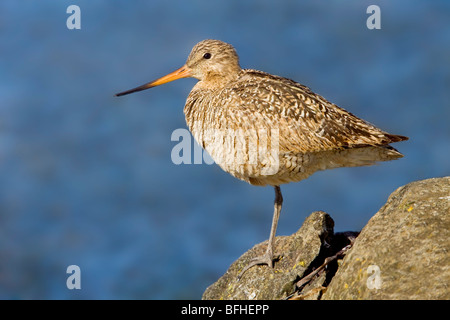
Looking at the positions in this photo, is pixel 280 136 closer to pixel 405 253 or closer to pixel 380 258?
pixel 380 258

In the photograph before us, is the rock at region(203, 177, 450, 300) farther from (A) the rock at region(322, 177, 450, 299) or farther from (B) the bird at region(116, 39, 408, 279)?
(B) the bird at region(116, 39, 408, 279)

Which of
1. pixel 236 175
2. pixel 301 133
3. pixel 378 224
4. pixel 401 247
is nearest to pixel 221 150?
pixel 236 175

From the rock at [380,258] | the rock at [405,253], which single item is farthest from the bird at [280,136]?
the rock at [405,253]

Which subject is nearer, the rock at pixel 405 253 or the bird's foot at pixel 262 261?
the rock at pixel 405 253

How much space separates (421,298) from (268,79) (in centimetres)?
435

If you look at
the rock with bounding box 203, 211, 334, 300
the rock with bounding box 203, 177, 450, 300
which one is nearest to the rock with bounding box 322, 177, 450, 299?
the rock with bounding box 203, 177, 450, 300

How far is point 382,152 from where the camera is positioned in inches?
316

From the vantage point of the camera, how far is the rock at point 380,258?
555 centimetres

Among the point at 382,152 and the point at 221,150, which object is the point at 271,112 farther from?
the point at 382,152

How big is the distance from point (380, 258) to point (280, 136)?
2.60m

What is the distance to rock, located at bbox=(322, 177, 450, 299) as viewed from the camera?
5480mm

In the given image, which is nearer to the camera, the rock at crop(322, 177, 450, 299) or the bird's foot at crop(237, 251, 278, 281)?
the rock at crop(322, 177, 450, 299)

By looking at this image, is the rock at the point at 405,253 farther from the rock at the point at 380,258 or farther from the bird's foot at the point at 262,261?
the bird's foot at the point at 262,261

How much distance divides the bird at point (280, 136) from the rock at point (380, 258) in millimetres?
553
